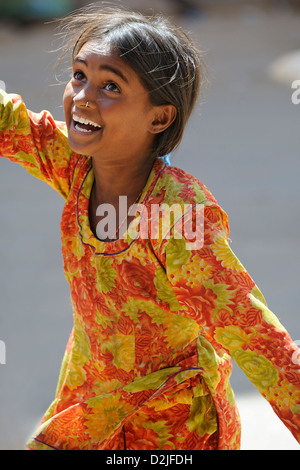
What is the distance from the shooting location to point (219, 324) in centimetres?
115

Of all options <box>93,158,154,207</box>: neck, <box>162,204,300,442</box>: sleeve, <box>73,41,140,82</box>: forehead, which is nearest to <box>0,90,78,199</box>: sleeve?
<box>93,158,154,207</box>: neck

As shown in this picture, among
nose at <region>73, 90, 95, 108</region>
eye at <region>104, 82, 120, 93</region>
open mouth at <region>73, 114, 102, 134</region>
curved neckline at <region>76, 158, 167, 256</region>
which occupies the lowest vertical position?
curved neckline at <region>76, 158, 167, 256</region>

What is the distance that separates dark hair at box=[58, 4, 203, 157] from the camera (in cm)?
126

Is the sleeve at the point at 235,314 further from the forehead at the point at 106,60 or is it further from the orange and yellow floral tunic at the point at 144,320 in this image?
the forehead at the point at 106,60

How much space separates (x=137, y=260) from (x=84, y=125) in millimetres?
237

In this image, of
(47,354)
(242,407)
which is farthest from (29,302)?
(242,407)

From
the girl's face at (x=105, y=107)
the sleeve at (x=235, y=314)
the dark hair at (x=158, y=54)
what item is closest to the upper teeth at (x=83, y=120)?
the girl's face at (x=105, y=107)

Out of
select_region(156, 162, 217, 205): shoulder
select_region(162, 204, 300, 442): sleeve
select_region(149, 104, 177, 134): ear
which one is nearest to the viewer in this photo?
select_region(162, 204, 300, 442): sleeve

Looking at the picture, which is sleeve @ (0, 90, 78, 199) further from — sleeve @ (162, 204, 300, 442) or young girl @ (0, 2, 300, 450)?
sleeve @ (162, 204, 300, 442)

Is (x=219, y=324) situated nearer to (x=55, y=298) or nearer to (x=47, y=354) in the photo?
(x=47, y=354)

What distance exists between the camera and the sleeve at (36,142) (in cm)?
144

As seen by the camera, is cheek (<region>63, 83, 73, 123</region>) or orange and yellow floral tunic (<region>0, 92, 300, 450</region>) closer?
orange and yellow floral tunic (<region>0, 92, 300, 450</region>)

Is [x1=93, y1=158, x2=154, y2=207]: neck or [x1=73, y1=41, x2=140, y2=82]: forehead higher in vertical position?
[x1=73, y1=41, x2=140, y2=82]: forehead

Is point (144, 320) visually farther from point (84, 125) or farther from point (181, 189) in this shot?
point (84, 125)
